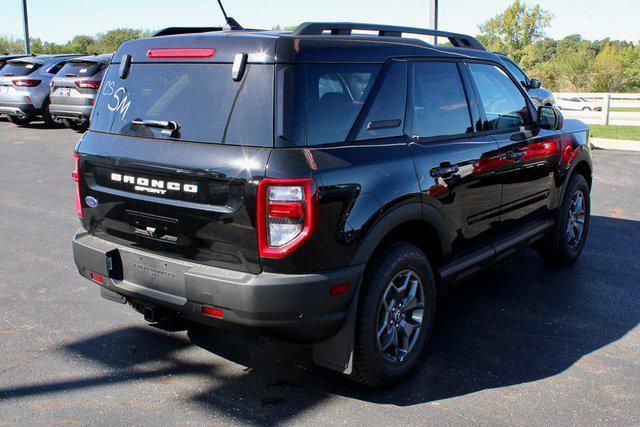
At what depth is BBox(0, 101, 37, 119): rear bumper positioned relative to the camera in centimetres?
1642

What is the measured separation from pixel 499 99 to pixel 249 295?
275cm

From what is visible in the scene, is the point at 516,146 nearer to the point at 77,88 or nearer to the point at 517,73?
the point at 517,73

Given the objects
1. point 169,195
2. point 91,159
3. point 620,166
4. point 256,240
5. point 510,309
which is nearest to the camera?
point 256,240

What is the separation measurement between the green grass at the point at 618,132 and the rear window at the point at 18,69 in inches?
544

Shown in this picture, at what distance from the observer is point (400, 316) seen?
12.8 feet

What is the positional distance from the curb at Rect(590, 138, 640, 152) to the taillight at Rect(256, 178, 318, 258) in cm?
1250

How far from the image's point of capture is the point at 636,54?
59000mm

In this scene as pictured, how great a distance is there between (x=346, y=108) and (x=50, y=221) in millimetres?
5216

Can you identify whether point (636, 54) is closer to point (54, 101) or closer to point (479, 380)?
point (54, 101)

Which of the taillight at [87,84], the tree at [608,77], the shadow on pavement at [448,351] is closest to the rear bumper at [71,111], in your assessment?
the taillight at [87,84]

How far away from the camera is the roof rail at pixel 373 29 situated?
3.61 meters

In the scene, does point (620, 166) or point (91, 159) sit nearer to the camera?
point (91, 159)

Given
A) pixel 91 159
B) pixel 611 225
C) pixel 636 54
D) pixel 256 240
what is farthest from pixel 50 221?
pixel 636 54

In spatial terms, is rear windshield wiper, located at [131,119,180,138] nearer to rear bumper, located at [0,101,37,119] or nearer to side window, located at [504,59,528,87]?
side window, located at [504,59,528,87]
